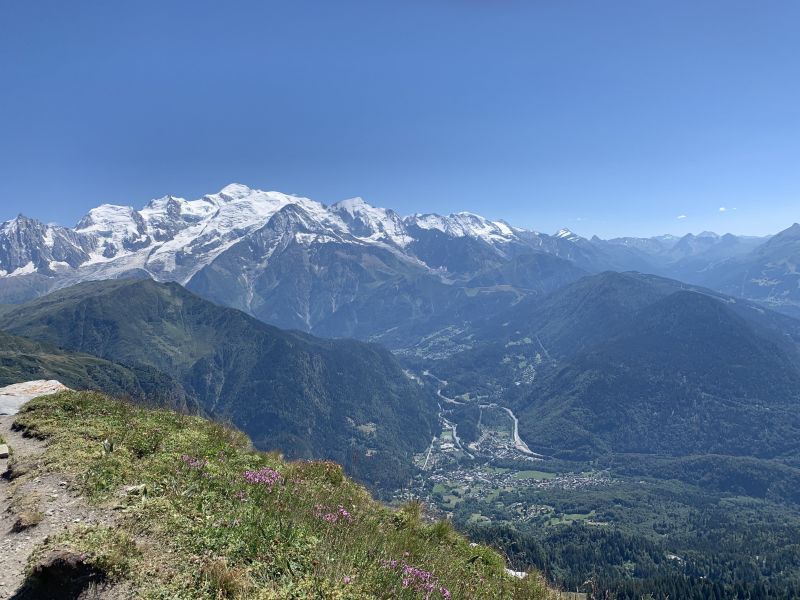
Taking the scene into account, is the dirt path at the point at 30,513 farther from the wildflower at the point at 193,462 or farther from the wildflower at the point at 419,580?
the wildflower at the point at 419,580

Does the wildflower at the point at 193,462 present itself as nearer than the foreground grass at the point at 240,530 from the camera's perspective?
No

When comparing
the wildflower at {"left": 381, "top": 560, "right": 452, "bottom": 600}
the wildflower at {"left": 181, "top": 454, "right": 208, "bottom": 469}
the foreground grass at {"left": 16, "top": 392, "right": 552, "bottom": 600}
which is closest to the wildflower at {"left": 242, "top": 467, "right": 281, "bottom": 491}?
the foreground grass at {"left": 16, "top": 392, "right": 552, "bottom": 600}

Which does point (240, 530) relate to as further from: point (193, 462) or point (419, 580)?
point (193, 462)

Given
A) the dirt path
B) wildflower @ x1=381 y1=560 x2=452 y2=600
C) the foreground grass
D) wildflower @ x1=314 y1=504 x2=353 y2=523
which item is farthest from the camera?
wildflower @ x1=314 y1=504 x2=353 y2=523

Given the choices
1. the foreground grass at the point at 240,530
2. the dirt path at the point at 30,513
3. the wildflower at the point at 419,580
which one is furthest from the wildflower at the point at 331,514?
the dirt path at the point at 30,513

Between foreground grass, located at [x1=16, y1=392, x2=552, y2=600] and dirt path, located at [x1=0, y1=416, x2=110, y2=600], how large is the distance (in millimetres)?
457

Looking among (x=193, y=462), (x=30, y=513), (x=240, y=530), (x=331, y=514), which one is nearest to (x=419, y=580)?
(x=331, y=514)

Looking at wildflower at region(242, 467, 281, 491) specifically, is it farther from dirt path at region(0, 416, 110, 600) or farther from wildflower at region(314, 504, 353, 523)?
dirt path at region(0, 416, 110, 600)

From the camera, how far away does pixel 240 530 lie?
396 inches

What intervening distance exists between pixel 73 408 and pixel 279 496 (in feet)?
45.4

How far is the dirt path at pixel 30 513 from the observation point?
9977 mm

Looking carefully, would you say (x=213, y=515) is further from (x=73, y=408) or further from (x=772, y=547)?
(x=772, y=547)

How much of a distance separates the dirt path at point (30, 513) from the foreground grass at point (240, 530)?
1.50ft

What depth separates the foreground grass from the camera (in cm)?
877
